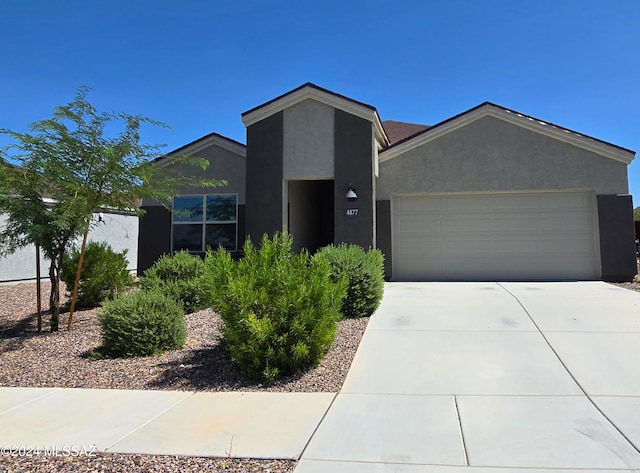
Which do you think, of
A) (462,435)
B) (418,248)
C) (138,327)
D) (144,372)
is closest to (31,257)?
(138,327)

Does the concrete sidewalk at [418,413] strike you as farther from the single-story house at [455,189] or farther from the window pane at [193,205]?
the window pane at [193,205]

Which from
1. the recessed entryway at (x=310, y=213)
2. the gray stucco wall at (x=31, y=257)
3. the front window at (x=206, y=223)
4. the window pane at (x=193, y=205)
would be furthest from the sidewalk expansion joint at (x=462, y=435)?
the window pane at (x=193, y=205)

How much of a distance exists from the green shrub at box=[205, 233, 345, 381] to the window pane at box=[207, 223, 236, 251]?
28.0ft

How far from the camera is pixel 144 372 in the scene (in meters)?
5.95

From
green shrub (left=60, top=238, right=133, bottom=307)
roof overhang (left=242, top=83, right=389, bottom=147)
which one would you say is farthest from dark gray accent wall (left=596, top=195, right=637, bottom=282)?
green shrub (left=60, top=238, right=133, bottom=307)

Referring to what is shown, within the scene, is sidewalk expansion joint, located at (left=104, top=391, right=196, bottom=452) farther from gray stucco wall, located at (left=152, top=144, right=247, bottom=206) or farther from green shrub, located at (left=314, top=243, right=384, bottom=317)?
gray stucco wall, located at (left=152, top=144, right=247, bottom=206)

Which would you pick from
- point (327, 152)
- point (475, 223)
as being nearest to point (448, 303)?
point (475, 223)

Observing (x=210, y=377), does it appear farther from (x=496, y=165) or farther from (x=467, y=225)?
(x=496, y=165)

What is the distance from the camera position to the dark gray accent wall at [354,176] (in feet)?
41.3

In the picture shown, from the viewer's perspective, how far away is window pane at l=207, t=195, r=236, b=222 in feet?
47.5

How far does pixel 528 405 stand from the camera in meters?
4.62

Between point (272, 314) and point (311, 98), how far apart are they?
8665 millimetres

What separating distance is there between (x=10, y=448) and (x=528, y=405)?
4.76 metres

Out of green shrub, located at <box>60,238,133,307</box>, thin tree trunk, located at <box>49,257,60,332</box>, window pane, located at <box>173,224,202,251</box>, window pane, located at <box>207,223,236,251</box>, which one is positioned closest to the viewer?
thin tree trunk, located at <box>49,257,60,332</box>
